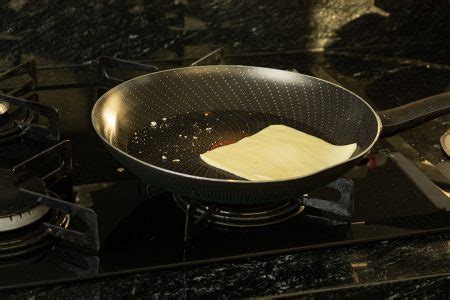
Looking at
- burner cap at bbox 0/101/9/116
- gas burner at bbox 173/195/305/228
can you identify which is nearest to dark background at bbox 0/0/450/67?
burner cap at bbox 0/101/9/116

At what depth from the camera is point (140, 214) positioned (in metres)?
0.75

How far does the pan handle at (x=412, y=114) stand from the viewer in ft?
2.76

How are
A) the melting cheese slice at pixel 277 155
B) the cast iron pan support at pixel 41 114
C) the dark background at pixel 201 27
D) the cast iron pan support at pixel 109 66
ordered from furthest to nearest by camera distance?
the dark background at pixel 201 27 → the cast iron pan support at pixel 109 66 → the cast iron pan support at pixel 41 114 → the melting cheese slice at pixel 277 155

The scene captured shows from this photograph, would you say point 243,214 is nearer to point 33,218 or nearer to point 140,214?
point 140,214

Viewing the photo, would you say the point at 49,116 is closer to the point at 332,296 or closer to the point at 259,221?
the point at 259,221

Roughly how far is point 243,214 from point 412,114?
0.94 feet

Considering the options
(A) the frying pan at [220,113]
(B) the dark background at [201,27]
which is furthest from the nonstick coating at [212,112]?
(B) the dark background at [201,27]

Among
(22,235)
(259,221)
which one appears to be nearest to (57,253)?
(22,235)

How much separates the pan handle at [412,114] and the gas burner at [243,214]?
0.63 feet

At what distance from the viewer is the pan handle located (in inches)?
33.1

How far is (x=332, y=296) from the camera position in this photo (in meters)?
0.65

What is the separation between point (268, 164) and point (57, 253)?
11.0 inches

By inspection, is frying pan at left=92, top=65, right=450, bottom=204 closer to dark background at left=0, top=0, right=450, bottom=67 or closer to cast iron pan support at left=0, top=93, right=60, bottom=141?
cast iron pan support at left=0, top=93, right=60, bottom=141

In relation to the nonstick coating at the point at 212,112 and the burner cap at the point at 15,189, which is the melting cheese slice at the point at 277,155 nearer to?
the nonstick coating at the point at 212,112
